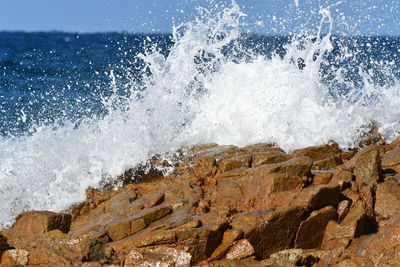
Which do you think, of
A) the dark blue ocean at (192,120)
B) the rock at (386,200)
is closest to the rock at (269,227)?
the rock at (386,200)

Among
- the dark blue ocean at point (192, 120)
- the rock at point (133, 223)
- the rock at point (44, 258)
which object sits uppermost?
the dark blue ocean at point (192, 120)

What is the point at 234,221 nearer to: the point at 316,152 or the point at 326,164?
the point at 326,164

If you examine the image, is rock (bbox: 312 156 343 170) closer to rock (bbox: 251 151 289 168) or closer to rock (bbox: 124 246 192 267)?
rock (bbox: 251 151 289 168)

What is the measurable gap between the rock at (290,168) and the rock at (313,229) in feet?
1.54

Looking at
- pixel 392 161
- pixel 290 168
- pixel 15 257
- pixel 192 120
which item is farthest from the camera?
pixel 192 120

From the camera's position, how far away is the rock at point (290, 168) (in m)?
5.88

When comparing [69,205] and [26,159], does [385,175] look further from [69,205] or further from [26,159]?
[26,159]

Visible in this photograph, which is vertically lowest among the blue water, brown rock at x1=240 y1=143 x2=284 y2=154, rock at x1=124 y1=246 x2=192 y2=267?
rock at x1=124 y1=246 x2=192 y2=267

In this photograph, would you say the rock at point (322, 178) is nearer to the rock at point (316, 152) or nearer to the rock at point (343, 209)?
the rock at point (343, 209)

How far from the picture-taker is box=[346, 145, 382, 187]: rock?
20.1ft

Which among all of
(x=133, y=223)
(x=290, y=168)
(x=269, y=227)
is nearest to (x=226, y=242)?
(x=269, y=227)

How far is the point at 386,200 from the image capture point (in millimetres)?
5984

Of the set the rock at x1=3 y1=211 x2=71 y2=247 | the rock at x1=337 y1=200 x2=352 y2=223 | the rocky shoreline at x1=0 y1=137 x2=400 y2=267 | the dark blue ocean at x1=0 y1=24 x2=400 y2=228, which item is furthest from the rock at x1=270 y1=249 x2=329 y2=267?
the dark blue ocean at x1=0 y1=24 x2=400 y2=228

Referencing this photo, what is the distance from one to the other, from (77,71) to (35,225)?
15.3 m
